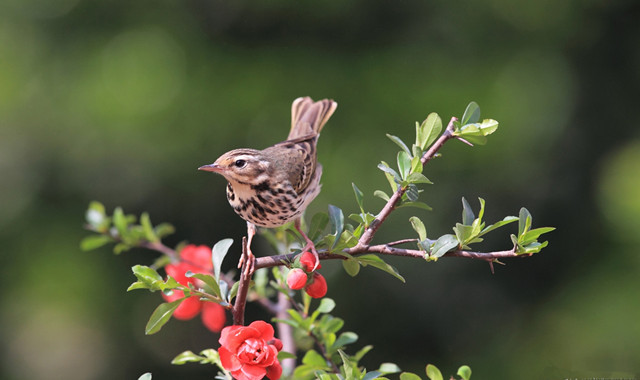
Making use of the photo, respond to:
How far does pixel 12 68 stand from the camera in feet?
11.4

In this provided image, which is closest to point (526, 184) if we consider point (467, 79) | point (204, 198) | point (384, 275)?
point (467, 79)

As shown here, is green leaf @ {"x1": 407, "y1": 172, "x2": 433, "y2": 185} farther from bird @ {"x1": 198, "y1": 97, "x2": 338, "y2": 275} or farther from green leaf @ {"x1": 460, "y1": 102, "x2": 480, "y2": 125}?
bird @ {"x1": 198, "y1": 97, "x2": 338, "y2": 275}

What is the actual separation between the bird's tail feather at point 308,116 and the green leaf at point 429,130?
96cm

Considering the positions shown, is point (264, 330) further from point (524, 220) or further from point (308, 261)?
point (524, 220)

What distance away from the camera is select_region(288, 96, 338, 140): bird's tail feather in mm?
1907

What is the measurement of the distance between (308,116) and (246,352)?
46.5 inches

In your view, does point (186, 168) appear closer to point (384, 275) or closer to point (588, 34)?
point (384, 275)

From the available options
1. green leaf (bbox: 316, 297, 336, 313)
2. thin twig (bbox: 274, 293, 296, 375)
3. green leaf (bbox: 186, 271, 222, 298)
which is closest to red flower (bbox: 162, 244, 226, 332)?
thin twig (bbox: 274, 293, 296, 375)

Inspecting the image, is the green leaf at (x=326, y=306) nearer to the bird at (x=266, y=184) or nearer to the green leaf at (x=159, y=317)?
the bird at (x=266, y=184)

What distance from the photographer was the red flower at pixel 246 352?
2.81ft

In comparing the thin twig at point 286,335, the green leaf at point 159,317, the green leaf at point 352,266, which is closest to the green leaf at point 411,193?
the green leaf at point 352,266

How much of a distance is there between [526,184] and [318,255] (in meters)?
2.52

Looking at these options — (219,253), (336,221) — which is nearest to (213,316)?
(219,253)

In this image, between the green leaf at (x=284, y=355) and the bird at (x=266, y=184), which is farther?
the bird at (x=266, y=184)
